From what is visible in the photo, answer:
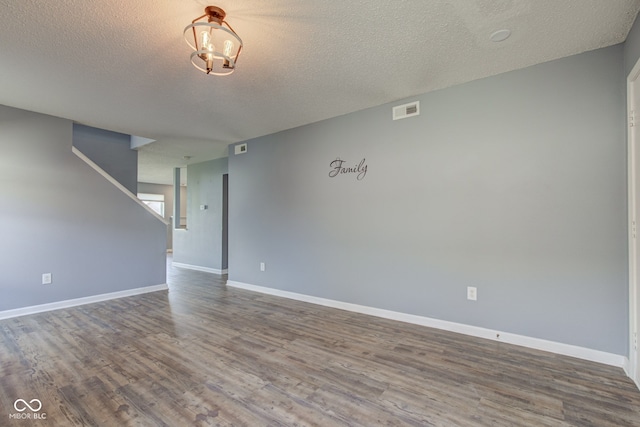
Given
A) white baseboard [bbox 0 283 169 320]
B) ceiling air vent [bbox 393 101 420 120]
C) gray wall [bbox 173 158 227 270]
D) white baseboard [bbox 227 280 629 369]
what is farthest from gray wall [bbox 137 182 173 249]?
ceiling air vent [bbox 393 101 420 120]

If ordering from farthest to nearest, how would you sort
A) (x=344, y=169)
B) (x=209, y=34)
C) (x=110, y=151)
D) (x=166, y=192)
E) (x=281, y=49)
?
(x=166, y=192), (x=110, y=151), (x=344, y=169), (x=281, y=49), (x=209, y=34)

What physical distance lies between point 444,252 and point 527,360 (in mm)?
1110

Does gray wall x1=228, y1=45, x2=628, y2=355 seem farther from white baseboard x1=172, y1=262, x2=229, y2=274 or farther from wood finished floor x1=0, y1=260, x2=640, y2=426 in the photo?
white baseboard x1=172, y1=262, x2=229, y2=274

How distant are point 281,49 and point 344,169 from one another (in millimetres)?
1772

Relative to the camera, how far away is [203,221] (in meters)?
6.61

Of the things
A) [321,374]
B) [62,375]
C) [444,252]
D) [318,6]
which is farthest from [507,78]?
[62,375]

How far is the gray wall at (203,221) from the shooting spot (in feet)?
20.7

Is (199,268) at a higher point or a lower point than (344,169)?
lower

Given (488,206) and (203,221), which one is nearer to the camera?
(488,206)

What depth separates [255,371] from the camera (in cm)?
223

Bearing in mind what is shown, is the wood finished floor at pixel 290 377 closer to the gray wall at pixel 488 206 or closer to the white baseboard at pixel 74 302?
the white baseboard at pixel 74 302

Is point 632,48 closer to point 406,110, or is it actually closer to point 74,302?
point 406,110

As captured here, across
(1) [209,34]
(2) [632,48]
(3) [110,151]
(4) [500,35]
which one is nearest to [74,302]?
(3) [110,151]

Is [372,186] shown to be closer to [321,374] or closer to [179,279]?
[321,374]
